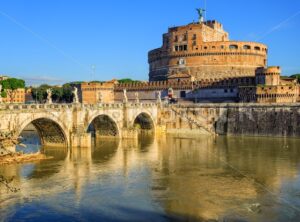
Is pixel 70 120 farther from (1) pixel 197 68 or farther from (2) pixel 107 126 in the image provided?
(1) pixel 197 68

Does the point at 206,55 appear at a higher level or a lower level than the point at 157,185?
higher

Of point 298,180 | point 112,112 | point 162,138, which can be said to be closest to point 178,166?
point 298,180

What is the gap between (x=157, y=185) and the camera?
2930cm

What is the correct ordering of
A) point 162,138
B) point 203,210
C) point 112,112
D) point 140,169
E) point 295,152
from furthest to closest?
point 162,138 → point 112,112 → point 295,152 → point 140,169 → point 203,210

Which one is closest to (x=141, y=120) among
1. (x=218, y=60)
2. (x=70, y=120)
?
(x=70, y=120)

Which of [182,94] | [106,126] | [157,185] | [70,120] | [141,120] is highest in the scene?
[182,94]

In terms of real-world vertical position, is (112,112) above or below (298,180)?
above

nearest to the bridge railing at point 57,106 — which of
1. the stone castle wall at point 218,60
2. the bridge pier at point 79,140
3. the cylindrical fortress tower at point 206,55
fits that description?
the bridge pier at point 79,140

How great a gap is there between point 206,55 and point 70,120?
4630 cm

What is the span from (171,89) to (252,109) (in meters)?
20.9

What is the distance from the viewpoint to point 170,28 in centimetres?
9069

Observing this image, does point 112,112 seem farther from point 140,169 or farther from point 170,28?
point 170,28

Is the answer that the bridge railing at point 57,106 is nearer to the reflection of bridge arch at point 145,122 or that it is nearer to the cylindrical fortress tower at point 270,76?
the reflection of bridge arch at point 145,122

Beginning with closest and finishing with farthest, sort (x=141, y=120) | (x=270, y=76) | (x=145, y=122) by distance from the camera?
(x=145, y=122), (x=270, y=76), (x=141, y=120)
